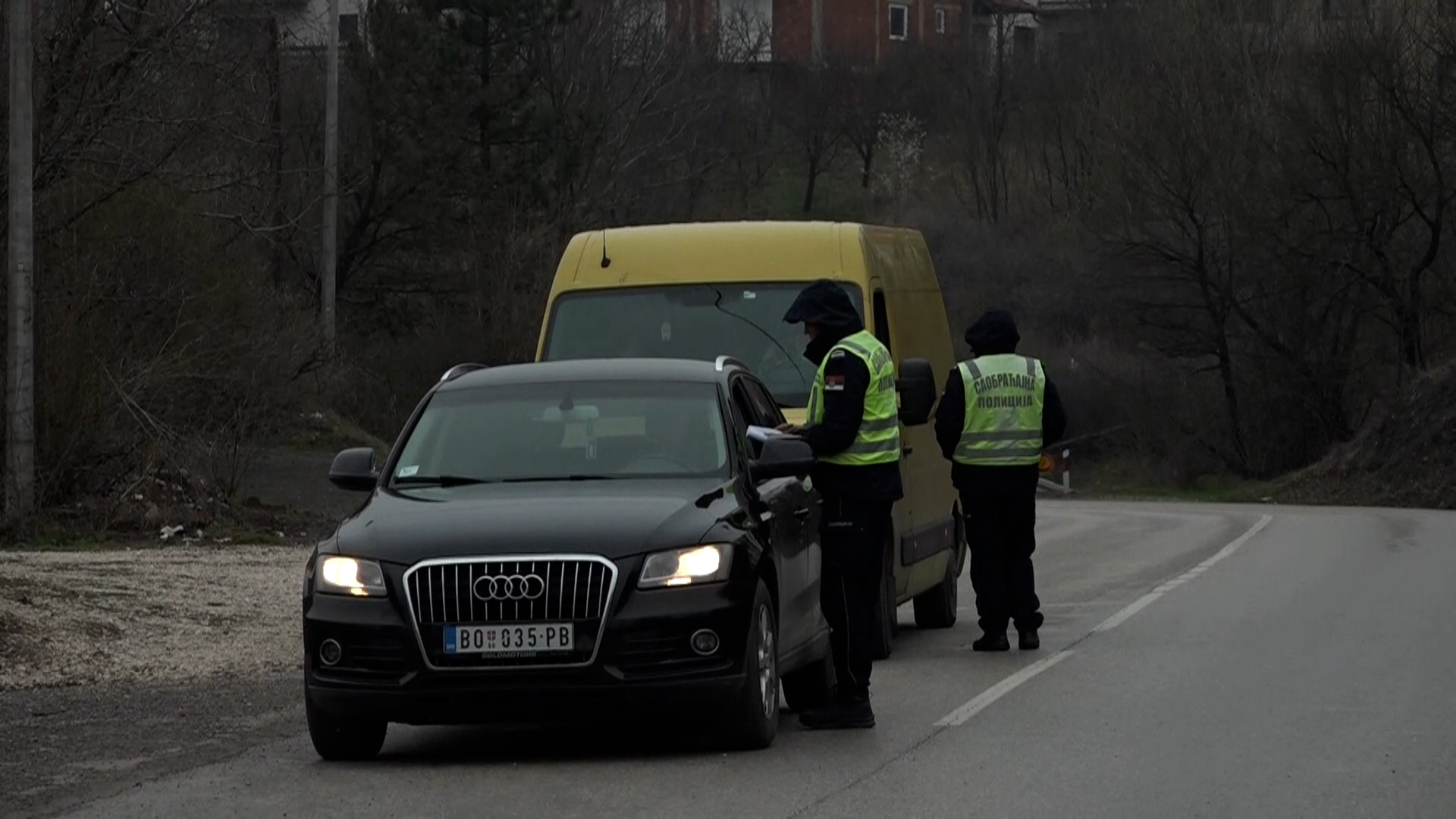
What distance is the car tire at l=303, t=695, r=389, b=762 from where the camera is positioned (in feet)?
30.2

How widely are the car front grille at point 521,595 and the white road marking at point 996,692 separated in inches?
79.7

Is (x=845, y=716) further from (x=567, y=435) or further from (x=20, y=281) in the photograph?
(x=20, y=281)

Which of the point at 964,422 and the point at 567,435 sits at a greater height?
the point at 567,435

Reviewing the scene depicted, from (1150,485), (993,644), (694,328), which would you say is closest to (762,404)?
(694,328)

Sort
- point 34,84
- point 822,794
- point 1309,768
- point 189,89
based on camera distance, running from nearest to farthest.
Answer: point 822,794
point 1309,768
point 34,84
point 189,89

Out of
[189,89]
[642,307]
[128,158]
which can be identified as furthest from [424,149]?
[642,307]

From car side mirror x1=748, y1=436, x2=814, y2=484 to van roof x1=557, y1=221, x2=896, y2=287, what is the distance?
13.4ft

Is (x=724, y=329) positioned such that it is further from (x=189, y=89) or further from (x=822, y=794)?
(x=189, y=89)

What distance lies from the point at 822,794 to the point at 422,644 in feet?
5.29

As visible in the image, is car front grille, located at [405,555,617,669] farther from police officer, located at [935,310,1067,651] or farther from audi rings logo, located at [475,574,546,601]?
police officer, located at [935,310,1067,651]

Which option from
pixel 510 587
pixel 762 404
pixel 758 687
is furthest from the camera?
pixel 762 404

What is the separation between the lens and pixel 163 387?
969 inches

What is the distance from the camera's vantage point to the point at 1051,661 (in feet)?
41.8

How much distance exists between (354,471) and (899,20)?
8705 cm
